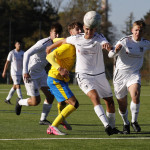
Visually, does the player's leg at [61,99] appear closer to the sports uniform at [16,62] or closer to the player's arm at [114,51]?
the player's arm at [114,51]

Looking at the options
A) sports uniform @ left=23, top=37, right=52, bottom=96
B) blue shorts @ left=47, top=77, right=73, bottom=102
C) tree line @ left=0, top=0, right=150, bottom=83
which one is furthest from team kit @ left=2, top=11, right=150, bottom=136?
tree line @ left=0, top=0, right=150, bottom=83

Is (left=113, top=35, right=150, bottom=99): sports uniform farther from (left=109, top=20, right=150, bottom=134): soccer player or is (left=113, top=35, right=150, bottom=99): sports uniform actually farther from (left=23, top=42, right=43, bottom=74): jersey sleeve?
(left=23, top=42, right=43, bottom=74): jersey sleeve

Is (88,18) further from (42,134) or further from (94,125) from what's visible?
(94,125)

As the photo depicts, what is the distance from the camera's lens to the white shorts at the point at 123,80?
912 cm

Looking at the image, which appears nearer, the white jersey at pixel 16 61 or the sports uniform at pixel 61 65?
the sports uniform at pixel 61 65

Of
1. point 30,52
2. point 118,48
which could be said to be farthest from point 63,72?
point 30,52

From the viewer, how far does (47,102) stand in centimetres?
1091

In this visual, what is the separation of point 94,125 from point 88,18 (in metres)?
3.06

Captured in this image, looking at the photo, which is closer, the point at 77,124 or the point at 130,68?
the point at 130,68

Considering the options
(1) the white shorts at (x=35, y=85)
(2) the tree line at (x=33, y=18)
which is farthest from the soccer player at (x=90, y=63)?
(2) the tree line at (x=33, y=18)

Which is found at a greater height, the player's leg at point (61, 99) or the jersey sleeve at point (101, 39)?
the jersey sleeve at point (101, 39)

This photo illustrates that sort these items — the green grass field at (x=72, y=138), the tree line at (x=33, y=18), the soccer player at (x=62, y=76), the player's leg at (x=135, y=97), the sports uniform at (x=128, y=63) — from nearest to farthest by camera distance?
the green grass field at (x=72, y=138)
the soccer player at (x=62, y=76)
the player's leg at (x=135, y=97)
the sports uniform at (x=128, y=63)
the tree line at (x=33, y=18)

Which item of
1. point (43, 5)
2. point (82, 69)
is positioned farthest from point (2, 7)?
point (82, 69)

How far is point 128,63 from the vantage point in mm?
9148
